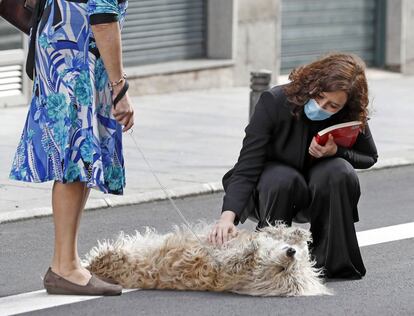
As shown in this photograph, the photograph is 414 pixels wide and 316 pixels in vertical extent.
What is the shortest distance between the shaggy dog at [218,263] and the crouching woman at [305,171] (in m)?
0.22

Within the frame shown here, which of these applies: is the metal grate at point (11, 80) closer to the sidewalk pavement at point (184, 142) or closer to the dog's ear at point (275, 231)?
the sidewalk pavement at point (184, 142)

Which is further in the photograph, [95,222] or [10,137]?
[10,137]

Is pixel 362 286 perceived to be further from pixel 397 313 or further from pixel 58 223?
pixel 58 223

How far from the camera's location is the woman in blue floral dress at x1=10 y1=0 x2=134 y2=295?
5.96 meters

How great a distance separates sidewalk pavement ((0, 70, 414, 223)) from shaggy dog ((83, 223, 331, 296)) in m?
1.18

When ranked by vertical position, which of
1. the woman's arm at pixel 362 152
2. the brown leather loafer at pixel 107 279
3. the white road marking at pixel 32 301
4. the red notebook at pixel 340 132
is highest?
the red notebook at pixel 340 132

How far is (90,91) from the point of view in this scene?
6.02 m

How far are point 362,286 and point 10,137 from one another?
5532mm

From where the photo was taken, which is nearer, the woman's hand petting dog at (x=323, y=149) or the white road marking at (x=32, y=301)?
the white road marking at (x=32, y=301)

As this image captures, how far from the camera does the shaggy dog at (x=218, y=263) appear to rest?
6.11 m

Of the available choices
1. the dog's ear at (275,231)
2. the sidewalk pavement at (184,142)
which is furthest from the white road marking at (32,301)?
the sidewalk pavement at (184,142)

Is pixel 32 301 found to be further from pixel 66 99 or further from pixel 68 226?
pixel 66 99

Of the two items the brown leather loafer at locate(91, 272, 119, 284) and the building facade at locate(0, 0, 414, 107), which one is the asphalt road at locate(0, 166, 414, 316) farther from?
the building facade at locate(0, 0, 414, 107)

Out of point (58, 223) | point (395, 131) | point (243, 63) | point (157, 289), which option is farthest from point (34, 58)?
point (243, 63)
